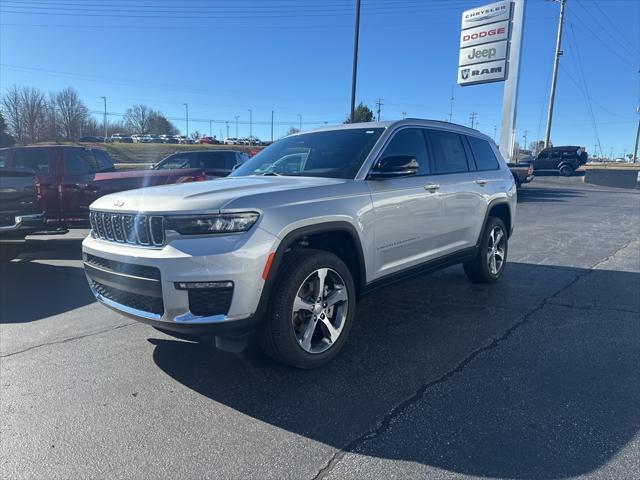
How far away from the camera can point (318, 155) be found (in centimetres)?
430

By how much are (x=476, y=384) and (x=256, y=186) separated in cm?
216

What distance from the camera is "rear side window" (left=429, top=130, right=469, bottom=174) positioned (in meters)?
4.82

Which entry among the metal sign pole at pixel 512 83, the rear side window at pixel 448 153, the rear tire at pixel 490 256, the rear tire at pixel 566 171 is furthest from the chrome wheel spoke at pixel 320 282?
the rear tire at pixel 566 171

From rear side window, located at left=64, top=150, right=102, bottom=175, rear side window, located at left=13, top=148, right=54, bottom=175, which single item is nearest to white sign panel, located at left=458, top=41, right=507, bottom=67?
rear side window, located at left=64, top=150, right=102, bottom=175

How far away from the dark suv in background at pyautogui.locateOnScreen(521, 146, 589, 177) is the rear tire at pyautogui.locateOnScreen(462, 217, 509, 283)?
1304 inches

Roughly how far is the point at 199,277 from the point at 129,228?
30.9 inches

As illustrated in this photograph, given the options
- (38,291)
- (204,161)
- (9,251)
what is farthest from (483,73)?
(38,291)

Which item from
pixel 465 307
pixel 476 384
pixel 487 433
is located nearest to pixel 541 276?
pixel 465 307

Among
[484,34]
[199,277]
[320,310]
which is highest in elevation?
[484,34]

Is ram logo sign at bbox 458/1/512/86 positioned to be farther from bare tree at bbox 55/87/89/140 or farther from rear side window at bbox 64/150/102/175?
bare tree at bbox 55/87/89/140

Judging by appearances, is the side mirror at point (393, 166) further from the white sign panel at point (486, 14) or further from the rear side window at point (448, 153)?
the white sign panel at point (486, 14)

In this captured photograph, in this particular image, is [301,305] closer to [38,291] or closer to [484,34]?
[38,291]

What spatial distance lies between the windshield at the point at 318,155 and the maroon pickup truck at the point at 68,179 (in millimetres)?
5197

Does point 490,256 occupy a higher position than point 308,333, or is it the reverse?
point 490,256
